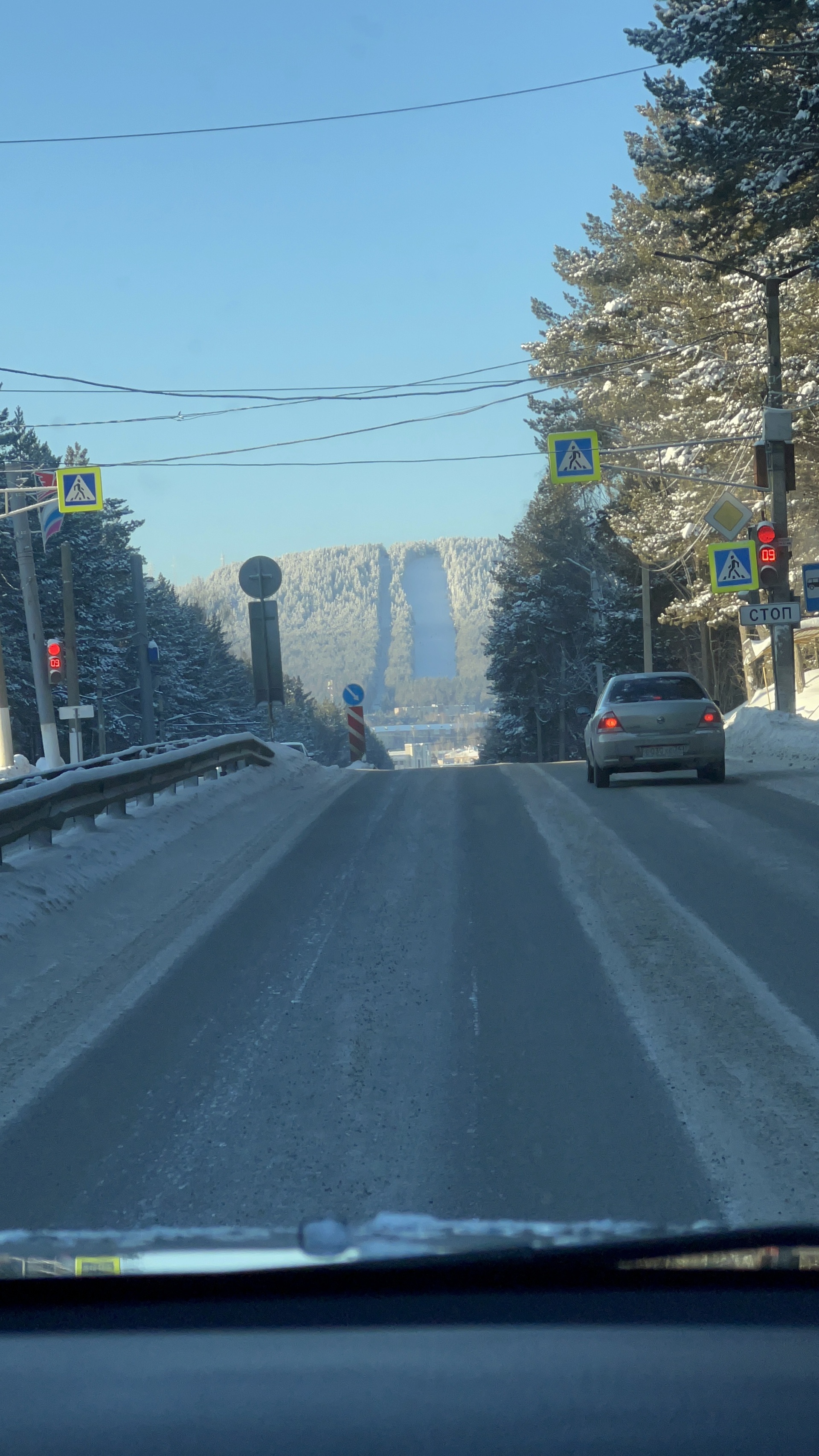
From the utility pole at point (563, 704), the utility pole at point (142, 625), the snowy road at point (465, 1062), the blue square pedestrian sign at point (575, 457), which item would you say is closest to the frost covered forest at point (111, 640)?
the utility pole at point (142, 625)

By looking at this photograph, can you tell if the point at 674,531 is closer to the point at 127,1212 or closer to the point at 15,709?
the point at 15,709

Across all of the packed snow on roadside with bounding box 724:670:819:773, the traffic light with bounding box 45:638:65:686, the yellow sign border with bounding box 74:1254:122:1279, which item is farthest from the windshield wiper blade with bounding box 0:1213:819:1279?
the traffic light with bounding box 45:638:65:686

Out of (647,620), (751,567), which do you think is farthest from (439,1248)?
(647,620)

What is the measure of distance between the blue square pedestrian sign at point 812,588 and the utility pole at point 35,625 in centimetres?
1557

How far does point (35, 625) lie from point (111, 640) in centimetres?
3435

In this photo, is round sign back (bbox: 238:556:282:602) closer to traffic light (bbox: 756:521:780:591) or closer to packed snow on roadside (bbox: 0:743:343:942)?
packed snow on roadside (bbox: 0:743:343:942)

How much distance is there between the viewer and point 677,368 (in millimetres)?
38438

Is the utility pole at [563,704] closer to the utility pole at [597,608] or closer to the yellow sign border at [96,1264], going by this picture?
the utility pole at [597,608]

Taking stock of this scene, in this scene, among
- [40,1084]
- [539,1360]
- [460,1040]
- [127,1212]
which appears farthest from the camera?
[460,1040]

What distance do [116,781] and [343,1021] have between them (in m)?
5.94

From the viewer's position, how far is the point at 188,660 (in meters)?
85.2

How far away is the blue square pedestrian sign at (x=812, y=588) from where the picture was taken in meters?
23.6

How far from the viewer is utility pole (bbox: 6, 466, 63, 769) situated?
2789cm

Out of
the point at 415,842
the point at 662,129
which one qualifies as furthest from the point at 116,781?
the point at 662,129
